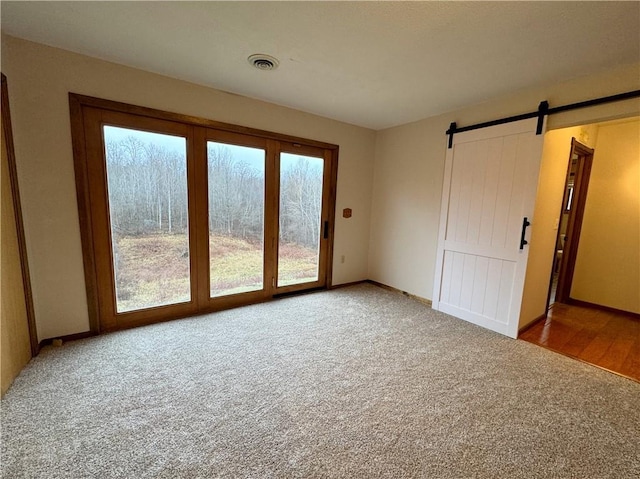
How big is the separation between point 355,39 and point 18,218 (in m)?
2.80

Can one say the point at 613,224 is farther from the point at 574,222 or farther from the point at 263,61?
the point at 263,61

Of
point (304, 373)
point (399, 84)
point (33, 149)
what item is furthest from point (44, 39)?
point (304, 373)

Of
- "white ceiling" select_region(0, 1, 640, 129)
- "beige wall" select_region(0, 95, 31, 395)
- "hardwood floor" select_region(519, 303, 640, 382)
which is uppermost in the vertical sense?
"white ceiling" select_region(0, 1, 640, 129)

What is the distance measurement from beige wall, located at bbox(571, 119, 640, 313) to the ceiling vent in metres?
4.25

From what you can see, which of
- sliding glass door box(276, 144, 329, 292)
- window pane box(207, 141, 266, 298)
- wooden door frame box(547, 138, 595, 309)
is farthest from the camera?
wooden door frame box(547, 138, 595, 309)

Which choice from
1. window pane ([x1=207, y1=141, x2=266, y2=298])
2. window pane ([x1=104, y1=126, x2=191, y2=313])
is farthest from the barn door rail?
window pane ([x1=104, y1=126, x2=191, y2=313])

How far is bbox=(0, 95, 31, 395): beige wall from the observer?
5.83 ft

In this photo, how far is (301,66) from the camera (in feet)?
7.52

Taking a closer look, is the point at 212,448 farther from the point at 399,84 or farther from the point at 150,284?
the point at 399,84

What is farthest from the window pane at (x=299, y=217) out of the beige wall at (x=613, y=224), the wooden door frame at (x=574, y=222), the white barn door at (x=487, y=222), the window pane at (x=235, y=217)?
the beige wall at (x=613, y=224)

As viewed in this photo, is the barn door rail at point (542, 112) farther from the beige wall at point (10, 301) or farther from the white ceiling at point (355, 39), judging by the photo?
the beige wall at point (10, 301)

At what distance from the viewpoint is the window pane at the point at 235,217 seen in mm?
2992

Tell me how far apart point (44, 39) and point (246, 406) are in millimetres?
3013

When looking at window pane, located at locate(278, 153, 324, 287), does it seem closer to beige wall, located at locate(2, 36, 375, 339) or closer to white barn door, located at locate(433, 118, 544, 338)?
beige wall, located at locate(2, 36, 375, 339)
